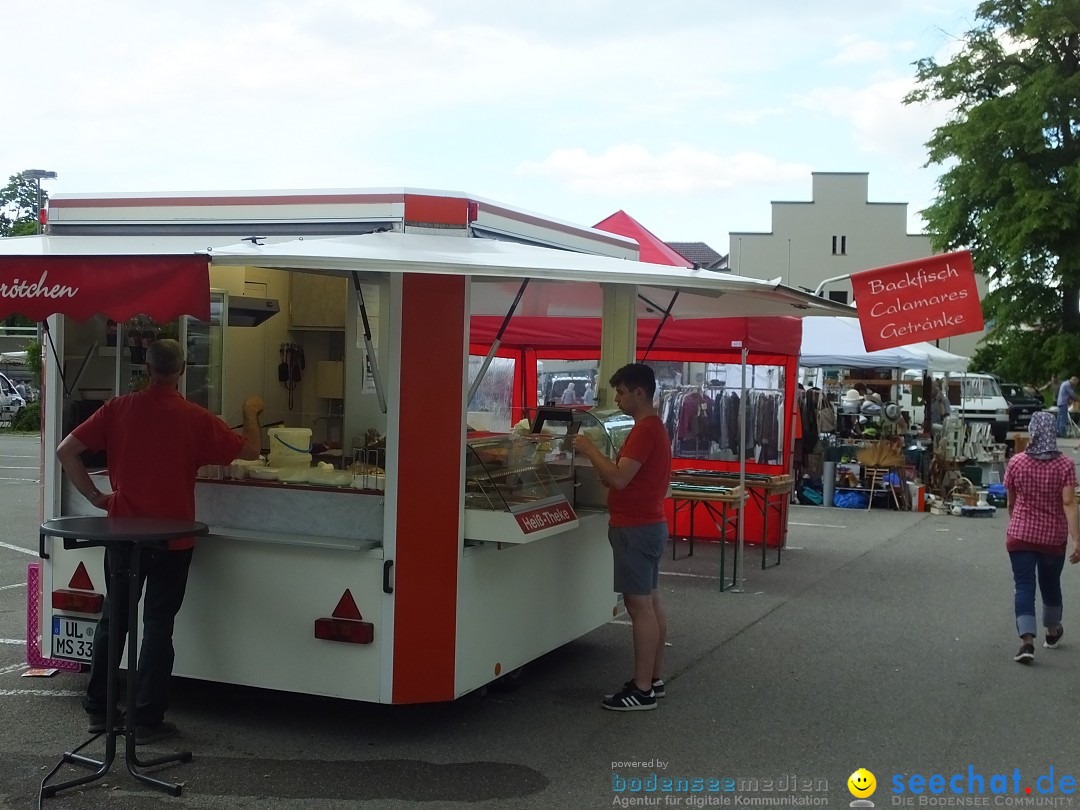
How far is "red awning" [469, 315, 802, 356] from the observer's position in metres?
10.1

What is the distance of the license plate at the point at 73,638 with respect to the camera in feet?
18.8

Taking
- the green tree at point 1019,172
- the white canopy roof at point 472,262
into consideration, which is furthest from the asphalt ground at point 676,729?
the green tree at point 1019,172

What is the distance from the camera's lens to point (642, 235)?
1123 cm

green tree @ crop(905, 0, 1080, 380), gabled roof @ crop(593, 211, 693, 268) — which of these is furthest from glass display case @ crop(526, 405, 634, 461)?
green tree @ crop(905, 0, 1080, 380)

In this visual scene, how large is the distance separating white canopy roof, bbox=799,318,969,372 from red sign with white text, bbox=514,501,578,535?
10.1 metres

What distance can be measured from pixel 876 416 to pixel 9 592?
12975 mm

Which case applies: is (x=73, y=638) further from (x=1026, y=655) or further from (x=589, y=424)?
(x=1026, y=655)

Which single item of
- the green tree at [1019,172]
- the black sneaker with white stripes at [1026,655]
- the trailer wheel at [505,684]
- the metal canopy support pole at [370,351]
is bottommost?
the trailer wheel at [505,684]

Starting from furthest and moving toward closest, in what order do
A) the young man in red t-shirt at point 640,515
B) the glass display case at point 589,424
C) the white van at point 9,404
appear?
the white van at point 9,404 → the glass display case at point 589,424 → the young man in red t-shirt at point 640,515

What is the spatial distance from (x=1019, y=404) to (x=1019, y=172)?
696 cm

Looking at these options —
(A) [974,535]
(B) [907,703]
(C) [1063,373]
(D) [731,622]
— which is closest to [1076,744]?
(B) [907,703]

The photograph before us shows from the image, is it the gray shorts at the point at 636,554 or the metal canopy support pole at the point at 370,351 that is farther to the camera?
the gray shorts at the point at 636,554

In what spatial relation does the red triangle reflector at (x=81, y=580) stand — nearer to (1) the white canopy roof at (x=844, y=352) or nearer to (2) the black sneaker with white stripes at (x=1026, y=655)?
(2) the black sneaker with white stripes at (x=1026, y=655)

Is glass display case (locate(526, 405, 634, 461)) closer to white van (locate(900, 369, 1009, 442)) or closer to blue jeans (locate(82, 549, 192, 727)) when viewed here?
blue jeans (locate(82, 549, 192, 727))
